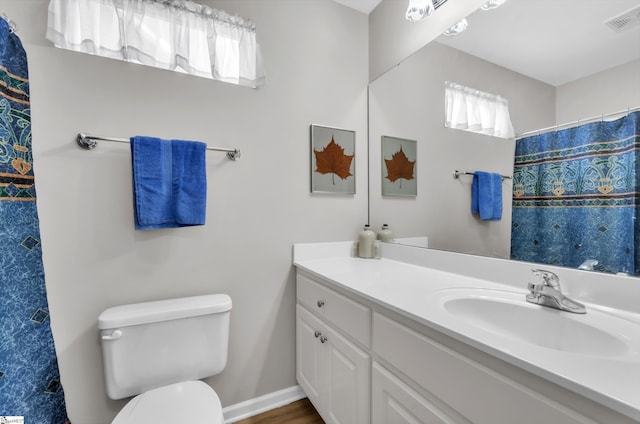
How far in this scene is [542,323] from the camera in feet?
2.82

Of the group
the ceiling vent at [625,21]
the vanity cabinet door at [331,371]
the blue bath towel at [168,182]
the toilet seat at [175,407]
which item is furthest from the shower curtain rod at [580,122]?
the toilet seat at [175,407]

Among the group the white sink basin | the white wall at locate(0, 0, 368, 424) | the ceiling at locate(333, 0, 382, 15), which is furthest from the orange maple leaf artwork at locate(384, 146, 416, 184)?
the ceiling at locate(333, 0, 382, 15)

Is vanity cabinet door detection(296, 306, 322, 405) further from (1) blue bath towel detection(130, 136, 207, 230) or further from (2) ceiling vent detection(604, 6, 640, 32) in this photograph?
(2) ceiling vent detection(604, 6, 640, 32)

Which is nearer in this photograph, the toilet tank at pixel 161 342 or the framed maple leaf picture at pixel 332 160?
the toilet tank at pixel 161 342

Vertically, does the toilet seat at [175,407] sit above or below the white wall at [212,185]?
below

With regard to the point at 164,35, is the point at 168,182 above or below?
below

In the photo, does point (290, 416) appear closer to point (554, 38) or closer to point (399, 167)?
point (399, 167)

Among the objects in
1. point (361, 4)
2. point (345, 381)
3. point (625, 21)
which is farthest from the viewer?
point (361, 4)

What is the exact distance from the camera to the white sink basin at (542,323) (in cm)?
70

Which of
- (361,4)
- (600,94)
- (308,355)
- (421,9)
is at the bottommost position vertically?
(308,355)

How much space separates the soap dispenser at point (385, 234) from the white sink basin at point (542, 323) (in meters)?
0.69

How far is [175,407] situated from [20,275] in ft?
2.51

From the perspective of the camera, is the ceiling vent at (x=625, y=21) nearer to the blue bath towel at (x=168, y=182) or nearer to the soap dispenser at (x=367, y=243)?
the soap dispenser at (x=367, y=243)

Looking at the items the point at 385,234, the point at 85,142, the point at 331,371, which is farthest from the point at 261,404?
the point at 85,142
